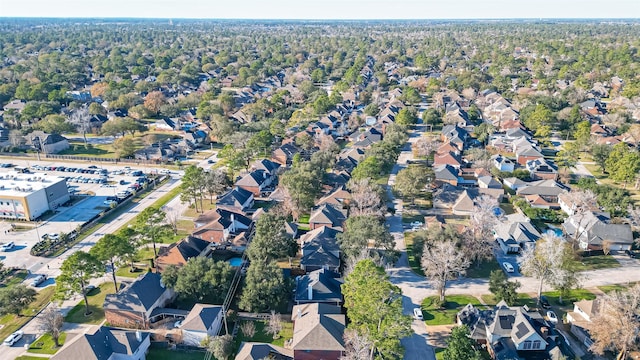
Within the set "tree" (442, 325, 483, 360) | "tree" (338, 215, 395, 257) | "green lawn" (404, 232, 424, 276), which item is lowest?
"green lawn" (404, 232, 424, 276)

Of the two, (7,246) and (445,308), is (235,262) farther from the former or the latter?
(7,246)

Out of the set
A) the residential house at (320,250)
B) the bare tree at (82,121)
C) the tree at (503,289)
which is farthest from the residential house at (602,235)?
the bare tree at (82,121)

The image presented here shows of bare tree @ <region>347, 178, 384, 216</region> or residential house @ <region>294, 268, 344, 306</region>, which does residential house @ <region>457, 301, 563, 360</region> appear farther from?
bare tree @ <region>347, 178, 384, 216</region>

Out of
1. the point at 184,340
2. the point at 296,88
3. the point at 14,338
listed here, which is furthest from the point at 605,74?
the point at 14,338

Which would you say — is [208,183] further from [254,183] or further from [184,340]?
[184,340]

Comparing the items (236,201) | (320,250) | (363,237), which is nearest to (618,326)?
(363,237)

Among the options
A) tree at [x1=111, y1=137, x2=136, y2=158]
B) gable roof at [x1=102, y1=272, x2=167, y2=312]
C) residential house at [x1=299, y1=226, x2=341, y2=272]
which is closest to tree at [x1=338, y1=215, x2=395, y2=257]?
residential house at [x1=299, y1=226, x2=341, y2=272]
